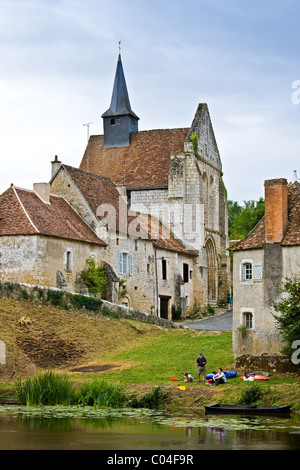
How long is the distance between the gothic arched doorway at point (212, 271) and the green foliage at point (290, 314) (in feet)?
114

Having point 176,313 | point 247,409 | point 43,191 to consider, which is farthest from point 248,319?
point 176,313

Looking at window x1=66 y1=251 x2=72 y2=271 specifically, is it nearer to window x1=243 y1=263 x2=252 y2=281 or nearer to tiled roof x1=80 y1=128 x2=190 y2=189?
window x1=243 y1=263 x2=252 y2=281

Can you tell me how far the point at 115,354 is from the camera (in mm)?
39656

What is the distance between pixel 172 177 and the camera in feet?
207

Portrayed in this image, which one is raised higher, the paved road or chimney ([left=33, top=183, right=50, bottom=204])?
chimney ([left=33, top=183, right=50, bottom=204])

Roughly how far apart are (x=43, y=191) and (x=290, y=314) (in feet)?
76.2

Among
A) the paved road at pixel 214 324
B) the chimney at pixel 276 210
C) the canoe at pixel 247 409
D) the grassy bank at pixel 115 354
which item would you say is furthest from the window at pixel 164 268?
the canoe at pixel 247 409

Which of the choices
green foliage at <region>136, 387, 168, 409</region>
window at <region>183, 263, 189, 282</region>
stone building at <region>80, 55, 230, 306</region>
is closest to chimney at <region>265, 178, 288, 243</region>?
green foliage at <region>136, 387, 168, 409</region>

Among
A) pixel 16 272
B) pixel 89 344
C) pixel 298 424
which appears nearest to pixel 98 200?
pixel 16 272

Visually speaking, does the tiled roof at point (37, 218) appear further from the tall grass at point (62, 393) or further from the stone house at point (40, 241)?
the tall grass at point (62, 393)

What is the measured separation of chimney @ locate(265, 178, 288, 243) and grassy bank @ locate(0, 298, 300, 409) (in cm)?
573

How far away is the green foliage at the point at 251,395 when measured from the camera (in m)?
28.9

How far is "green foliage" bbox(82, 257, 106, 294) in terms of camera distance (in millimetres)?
49312

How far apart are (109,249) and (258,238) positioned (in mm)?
18471
